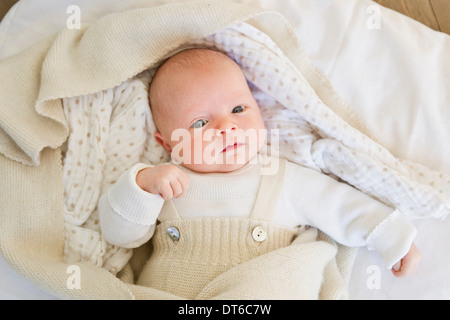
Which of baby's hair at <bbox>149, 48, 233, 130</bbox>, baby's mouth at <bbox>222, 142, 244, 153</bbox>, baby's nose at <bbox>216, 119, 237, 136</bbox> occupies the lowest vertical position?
baby's mouth at <bbox>222, 142, 244, 153</bbox>

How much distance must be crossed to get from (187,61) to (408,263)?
26.7 inches

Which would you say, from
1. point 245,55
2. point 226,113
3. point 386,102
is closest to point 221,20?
point 245,55

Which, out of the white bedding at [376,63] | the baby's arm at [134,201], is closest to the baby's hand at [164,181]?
the baby's arm at [134,201]

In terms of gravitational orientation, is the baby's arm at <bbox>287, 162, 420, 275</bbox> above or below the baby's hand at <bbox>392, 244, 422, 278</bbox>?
above

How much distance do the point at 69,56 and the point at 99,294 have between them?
570 mm

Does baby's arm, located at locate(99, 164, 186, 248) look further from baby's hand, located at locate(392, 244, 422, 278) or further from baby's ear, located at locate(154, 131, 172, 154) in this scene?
baby's hand, located at locate(392, 244, 422, 278)

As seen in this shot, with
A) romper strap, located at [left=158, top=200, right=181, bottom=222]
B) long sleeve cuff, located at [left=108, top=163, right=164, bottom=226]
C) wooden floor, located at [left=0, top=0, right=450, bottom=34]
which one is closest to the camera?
long sleeve cuff, located at [left=108, top=163, right=164, bottom=226]

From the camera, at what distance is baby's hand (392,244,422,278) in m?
1.10

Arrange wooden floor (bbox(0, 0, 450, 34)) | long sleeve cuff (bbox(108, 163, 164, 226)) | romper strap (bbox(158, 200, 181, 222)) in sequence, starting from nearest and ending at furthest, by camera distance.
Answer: long sleeve cuff (bbox(108, 163, 164, 226)) < romper strap (bbox(158, 200, 181, 222)) < wooden floor (bbox(0, 0, 450, 34))

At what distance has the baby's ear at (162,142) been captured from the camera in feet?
4.05

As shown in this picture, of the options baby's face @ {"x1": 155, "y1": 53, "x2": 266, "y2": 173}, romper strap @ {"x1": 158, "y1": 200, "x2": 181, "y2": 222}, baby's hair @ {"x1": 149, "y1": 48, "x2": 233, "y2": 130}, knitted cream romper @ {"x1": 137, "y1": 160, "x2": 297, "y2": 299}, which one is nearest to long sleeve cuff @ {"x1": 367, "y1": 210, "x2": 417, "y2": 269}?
knitted cream romper @ {"x1": 137, "y1": 160, "x2": 297, "y2": 299}

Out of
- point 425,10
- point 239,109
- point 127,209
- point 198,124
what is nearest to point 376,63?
point 425,10

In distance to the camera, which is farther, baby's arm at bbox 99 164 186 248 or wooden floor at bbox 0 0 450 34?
wooden floor at bbox 0 0 450 34

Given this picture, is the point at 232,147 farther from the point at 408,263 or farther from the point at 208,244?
the point at 408,263
